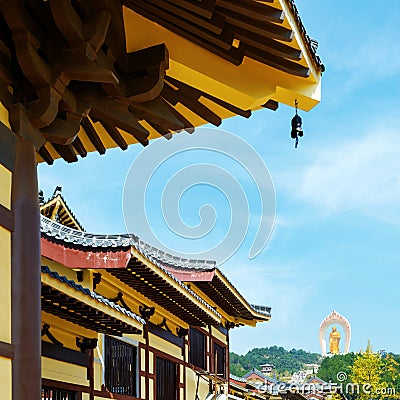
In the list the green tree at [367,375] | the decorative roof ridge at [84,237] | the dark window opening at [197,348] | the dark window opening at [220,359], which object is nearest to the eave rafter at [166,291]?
the decorative roof ridge at [84,237]

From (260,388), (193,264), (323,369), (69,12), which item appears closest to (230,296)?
(193,264)

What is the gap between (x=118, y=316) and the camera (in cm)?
951

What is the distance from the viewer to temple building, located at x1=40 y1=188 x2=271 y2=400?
30.6 ft

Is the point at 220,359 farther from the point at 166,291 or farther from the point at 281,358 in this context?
the point at 281,358

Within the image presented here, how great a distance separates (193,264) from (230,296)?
93.3 inches

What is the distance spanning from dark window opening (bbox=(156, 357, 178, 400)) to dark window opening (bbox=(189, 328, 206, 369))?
148 centimetres

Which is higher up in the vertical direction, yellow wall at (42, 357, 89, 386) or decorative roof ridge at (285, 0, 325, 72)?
decorative roof ridge at (285, 0, 325, 72)

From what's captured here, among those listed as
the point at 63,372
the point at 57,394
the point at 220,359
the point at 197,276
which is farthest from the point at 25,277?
the point at 220,359

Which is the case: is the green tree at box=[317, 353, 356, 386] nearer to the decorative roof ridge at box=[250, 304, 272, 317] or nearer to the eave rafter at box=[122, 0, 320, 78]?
the decorative roof ridge at box=[250, 304, 272, 317]

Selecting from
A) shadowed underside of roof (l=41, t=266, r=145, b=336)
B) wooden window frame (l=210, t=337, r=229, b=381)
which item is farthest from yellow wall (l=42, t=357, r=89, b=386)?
wooden window frame (l=210, t=337, r=229, b=381)

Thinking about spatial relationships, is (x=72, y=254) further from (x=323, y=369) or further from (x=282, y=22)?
(x=323, y=369)

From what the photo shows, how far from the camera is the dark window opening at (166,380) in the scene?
1405 centimetres

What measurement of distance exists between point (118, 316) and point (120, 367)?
2848mm

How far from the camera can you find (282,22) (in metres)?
4.32
